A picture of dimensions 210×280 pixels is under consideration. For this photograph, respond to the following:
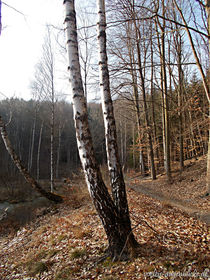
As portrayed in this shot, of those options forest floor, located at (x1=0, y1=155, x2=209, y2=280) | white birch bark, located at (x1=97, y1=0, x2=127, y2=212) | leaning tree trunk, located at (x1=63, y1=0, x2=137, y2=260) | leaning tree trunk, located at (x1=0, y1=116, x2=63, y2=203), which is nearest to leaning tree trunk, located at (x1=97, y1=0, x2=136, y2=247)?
white birch bark, located at (x1=97, y1=0, x2=127, y2=212)

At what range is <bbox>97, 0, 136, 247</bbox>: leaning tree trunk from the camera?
3205 mm

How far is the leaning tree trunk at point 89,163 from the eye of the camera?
118 inches

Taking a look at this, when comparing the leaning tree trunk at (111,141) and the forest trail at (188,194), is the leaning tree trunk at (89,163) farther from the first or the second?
the forest trail at (188,194)

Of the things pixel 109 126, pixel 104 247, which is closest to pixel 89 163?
pixel 109 126

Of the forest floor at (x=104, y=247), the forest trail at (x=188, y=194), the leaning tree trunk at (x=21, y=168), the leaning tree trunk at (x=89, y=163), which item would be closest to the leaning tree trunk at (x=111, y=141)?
the leaning tree trunk at (x=89, y=163)

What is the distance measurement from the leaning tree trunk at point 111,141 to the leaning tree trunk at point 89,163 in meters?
0.18

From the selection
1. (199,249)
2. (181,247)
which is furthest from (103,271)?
(199,249)

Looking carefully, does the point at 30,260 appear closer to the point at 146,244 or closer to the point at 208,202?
the point at 146,244

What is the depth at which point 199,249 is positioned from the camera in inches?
115

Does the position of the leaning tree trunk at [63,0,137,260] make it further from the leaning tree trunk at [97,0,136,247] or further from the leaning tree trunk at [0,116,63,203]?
the leaning tree trunk at [0,116,63,203]

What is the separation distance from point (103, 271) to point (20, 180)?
16.5 metres

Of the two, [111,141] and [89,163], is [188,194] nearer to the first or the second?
[111,141]

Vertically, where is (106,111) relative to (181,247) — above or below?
above

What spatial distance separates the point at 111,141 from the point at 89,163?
2.32 feet
